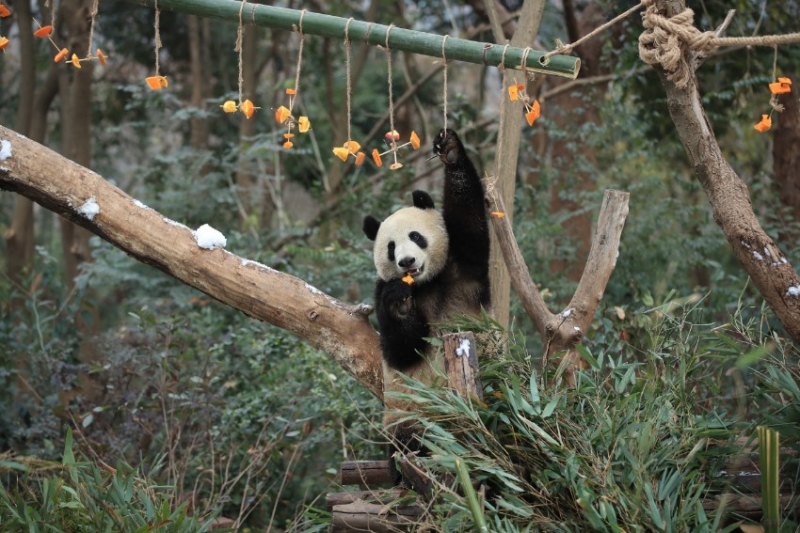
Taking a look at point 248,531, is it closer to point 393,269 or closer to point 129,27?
point 393,269

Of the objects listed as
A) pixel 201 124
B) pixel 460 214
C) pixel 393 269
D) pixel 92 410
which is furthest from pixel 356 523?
pixel 201 124

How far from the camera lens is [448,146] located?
4.29m

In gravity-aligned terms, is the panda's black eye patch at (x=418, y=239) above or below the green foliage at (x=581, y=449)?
above

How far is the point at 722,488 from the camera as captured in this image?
3.62 meters

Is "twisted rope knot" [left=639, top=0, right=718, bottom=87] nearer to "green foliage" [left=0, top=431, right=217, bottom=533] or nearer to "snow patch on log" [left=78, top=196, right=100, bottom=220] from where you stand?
"snow patch on log" [left=78, top=196, right=100, bottom=220]

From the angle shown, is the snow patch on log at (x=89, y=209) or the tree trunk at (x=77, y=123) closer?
the snow patch on log at (x=89, y=209)

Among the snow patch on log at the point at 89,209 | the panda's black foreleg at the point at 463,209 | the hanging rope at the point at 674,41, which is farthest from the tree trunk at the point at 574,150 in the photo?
the snow patch on log at the point at 89,209

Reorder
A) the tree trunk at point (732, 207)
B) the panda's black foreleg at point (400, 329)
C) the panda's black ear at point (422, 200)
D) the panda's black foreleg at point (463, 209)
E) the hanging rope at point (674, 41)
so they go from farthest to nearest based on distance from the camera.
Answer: the panda's black ear at point (422, 200), the panda's black foreleg at point (463, 209), the panda's black foreleg at point (400, 329), the tree trunk at point (732, 207), the hanging rope at point (674, 41)

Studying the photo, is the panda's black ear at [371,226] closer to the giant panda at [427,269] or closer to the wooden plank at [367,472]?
the giant panda at [427,269]

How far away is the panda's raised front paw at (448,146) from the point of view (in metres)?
4.29

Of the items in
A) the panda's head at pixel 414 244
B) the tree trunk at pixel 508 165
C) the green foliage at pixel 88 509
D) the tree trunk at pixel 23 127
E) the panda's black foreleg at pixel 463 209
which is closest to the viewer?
the green foliage at pixel 88 509

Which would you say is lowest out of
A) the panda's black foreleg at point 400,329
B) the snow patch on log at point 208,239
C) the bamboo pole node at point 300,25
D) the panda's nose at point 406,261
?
the panda's black foreleg at point 400,329

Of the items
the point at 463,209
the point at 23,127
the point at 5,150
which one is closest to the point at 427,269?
the point at 463,209

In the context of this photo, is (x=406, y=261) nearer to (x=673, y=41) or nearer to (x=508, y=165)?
(x=508, y=165)
